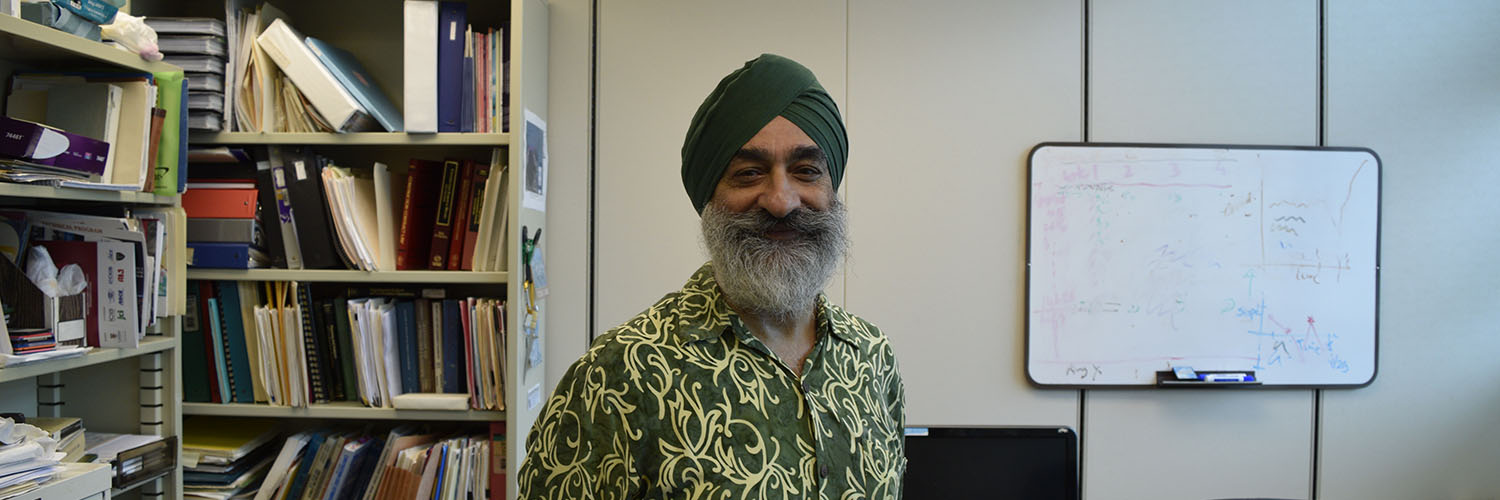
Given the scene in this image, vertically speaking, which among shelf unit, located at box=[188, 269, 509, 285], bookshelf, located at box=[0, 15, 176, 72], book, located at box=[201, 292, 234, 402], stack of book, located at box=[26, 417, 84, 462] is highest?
bookshelf, located at box=[0, 15, 176, 72]

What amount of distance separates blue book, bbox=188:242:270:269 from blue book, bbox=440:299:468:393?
0.56 meters

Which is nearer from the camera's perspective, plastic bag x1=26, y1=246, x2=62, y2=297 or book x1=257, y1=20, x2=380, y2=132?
plastic bag x1=26, y1=246, x2=62, y2=297

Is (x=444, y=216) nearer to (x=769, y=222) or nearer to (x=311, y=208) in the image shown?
(x=311, y=208)

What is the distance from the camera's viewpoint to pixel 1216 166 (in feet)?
7.18

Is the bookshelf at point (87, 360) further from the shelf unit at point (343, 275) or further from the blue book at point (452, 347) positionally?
the blue book at point (452, 347)

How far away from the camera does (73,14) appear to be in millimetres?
1436

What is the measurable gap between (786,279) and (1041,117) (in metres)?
1.62

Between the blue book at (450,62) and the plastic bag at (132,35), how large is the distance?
620 mm

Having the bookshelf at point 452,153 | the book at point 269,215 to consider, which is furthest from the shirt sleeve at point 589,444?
the book at point 269,215

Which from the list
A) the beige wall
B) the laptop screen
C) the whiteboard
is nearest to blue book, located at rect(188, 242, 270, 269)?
the beige wall

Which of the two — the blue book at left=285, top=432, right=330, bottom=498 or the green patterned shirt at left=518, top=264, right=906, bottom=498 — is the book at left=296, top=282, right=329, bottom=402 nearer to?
the blue book at left=285, top=432, right=330, bottom=498

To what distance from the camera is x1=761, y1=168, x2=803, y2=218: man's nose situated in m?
0.92

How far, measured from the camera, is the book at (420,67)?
187cm

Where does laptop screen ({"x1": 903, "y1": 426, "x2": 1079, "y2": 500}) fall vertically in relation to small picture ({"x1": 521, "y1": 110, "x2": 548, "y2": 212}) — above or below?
below
